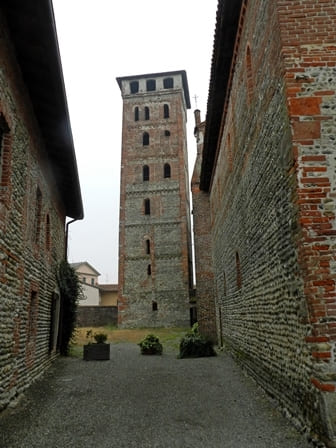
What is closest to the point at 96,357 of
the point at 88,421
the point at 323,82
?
the point at 88,421

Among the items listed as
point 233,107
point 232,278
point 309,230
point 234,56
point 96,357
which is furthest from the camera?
point 96,357

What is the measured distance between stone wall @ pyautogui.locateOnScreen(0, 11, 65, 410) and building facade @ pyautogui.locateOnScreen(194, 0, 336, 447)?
14.4 feet

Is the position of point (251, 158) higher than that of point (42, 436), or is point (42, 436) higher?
point (251, 158)

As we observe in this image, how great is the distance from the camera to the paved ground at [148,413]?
4953mm

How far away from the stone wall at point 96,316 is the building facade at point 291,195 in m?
26.0

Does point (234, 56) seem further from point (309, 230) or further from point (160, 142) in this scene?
point (160, 142)

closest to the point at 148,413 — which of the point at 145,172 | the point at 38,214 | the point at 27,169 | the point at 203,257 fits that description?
the point at 27,169

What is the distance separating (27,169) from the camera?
8297mm

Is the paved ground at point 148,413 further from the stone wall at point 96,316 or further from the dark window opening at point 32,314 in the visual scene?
the stone wall at point 96,316

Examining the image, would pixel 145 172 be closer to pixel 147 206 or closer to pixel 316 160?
pixel 147 206

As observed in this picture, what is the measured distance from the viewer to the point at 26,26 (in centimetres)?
643

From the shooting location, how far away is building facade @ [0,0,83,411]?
21.2 ft

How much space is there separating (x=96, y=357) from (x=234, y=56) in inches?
403

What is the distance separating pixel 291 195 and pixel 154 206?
2694cm
